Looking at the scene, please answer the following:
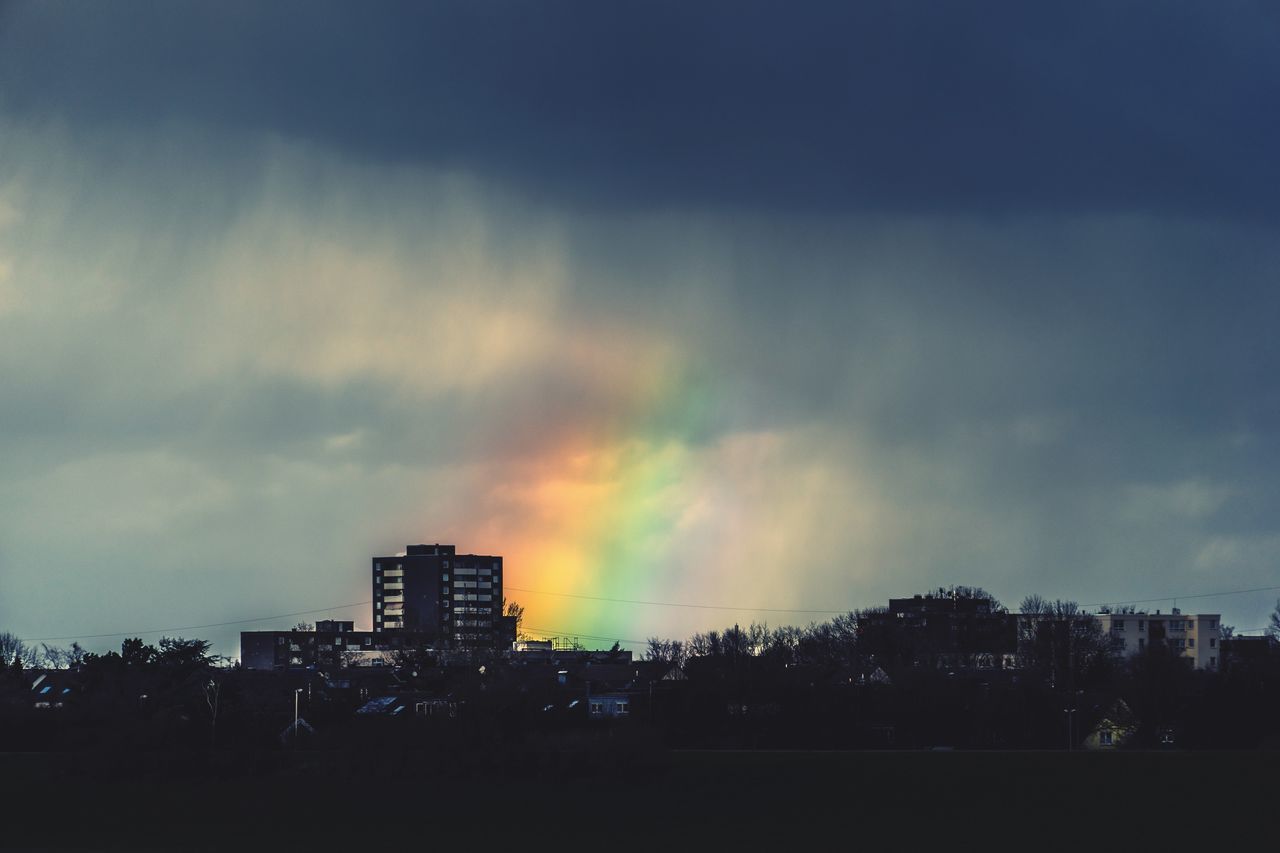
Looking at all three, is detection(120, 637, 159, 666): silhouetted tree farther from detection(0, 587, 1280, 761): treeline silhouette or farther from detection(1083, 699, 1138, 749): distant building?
detection(1083, 699, 1138, 749): distant building

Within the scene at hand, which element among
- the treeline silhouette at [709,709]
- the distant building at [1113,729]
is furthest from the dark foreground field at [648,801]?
the distant building at [1113,729]

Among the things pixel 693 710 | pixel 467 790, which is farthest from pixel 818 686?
pixel 467 790

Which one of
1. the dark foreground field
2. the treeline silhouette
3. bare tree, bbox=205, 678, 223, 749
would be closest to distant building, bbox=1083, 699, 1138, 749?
the treeline silhouette

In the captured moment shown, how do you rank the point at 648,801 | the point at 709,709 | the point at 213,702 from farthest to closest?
1. the point at 709,709
2. the point at 213,702
3. the point at 648,801

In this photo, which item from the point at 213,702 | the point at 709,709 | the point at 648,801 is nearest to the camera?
the point at 648,801

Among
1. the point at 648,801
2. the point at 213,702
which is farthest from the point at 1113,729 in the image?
the point at 213,702

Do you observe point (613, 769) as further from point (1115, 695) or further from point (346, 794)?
point (1115, 695)

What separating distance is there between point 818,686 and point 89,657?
3167 inches

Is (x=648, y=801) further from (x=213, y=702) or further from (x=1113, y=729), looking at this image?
(x=1113, y=729)

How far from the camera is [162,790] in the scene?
10794 centimetres

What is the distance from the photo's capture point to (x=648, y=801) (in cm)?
9375

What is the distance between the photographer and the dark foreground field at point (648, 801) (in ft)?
247

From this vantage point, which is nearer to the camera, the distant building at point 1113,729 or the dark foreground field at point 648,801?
the dark foreground field at point 648,801

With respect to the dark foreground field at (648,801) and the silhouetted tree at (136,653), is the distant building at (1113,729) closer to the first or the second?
the dark foreground field at (648,801)
